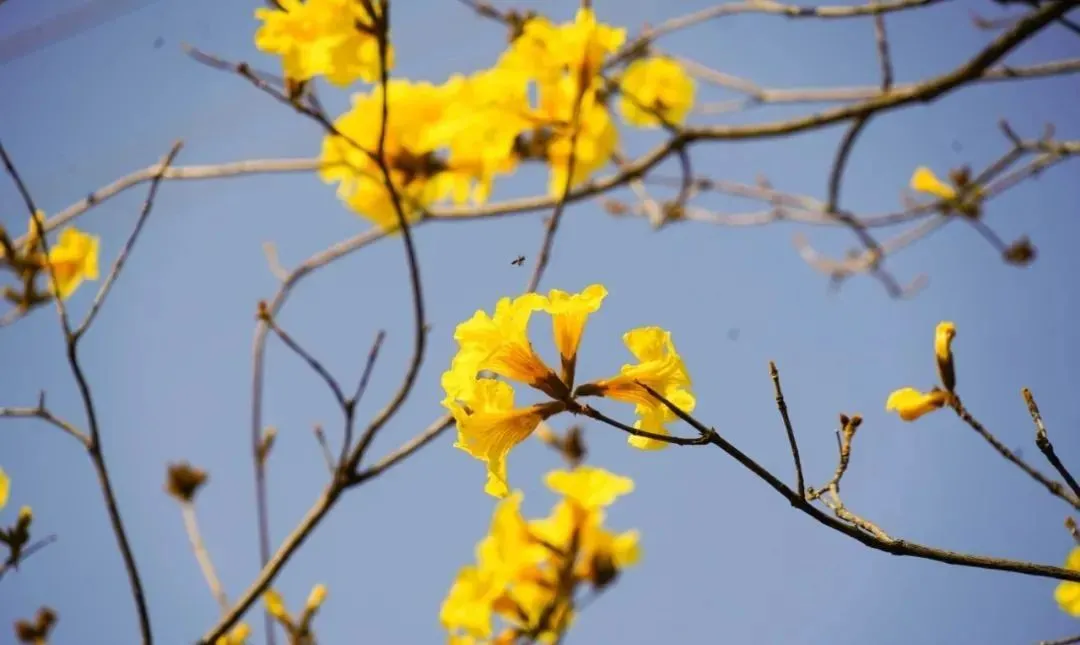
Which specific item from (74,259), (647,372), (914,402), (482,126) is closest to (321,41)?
(482,126)

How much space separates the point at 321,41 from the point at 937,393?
161 cm

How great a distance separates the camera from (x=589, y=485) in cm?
233

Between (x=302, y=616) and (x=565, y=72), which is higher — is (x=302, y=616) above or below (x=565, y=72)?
below

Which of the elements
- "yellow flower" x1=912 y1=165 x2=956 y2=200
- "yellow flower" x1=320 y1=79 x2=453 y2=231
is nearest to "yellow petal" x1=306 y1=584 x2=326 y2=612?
"yellow flower" x1=320 y1=79 x2=453 y2=231

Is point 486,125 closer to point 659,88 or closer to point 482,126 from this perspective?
point 482,126

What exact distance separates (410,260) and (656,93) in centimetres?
168

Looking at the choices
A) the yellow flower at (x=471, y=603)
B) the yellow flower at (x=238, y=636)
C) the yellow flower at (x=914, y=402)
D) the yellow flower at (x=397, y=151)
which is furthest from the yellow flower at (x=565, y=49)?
the yellow flower at (x=238, y=636)

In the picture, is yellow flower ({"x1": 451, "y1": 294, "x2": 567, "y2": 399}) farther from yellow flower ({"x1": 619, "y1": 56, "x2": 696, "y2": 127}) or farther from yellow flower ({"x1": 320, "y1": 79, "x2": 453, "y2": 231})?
yellow flower ({"x1": 619, "y1": 56, "x2": 696, "y2": 127})

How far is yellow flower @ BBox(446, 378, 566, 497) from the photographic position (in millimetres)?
1290

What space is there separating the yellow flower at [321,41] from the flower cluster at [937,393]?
1394mm

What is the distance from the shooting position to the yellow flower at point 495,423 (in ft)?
4.23

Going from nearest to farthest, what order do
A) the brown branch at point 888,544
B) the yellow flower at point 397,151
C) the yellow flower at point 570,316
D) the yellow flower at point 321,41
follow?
the brown branch at point 888,544 < the yellow flower at point 570,316 < the yellow flower at point 321,41 < the yellow flower at point 397,151

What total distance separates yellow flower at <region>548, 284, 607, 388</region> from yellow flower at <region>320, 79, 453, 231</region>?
117cm

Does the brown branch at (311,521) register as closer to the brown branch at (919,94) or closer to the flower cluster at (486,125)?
the flower cluster at (486,125)
